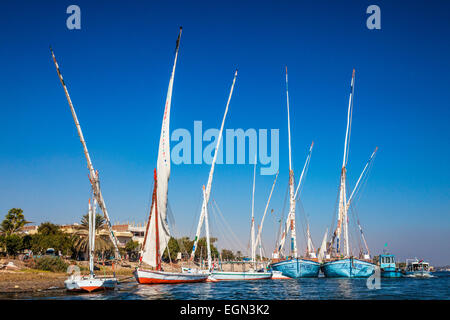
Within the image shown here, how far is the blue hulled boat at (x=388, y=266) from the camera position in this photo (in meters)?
95.8

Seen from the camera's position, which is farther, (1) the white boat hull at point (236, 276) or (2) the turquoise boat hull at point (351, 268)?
(2) the turquoise boat hull at point (351, 268)

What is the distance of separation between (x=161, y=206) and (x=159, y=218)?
5.63 ft

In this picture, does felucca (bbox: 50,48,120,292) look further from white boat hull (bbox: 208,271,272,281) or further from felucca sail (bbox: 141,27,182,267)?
white boat hull (bbox: 208,271,272,281)

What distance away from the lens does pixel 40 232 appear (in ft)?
308

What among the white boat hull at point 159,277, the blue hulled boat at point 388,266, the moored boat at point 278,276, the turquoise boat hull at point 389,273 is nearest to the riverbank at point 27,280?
the white boat hull at point 159,277

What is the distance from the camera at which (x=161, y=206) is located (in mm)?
50719

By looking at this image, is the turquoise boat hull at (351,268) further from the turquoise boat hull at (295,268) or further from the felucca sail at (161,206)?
the felucca sail at (161,206)

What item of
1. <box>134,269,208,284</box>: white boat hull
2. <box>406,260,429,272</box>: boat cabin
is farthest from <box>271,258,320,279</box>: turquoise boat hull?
<box>406,260,429,272</box>: boat cabin

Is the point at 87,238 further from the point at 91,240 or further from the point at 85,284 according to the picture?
the point at 85,284

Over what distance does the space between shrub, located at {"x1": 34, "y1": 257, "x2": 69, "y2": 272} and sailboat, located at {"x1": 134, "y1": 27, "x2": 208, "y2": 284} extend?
2536 cm

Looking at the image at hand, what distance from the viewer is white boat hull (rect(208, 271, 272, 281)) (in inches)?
2739
